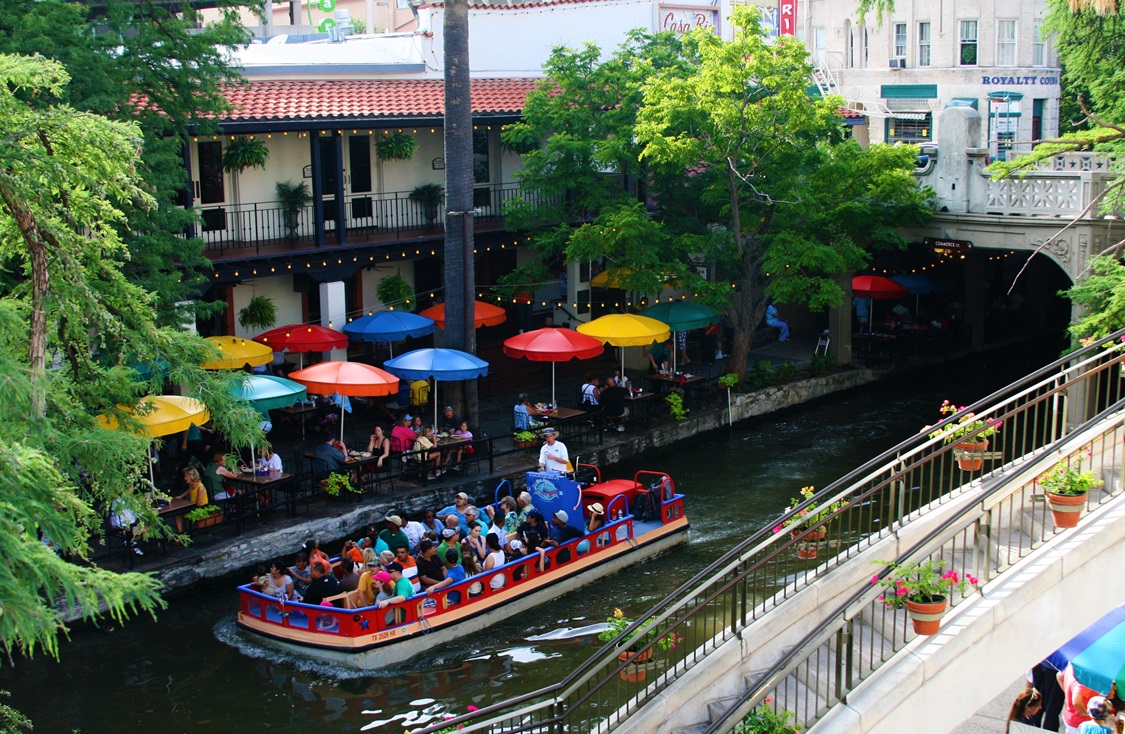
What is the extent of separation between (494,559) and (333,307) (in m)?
11.1

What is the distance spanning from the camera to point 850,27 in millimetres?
50375

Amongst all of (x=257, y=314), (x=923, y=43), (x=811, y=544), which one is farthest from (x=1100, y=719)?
(x=923, y=43)

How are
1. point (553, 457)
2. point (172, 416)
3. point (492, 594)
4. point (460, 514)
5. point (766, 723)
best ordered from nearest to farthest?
point (766, 723) → point (492, 594) → point (172, 416) → point (460, 514) → point (553, 457)

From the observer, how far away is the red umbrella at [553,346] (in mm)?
24859

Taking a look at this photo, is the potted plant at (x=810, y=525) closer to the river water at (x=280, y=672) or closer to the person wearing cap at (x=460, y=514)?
the river water at (x=280, y=672)

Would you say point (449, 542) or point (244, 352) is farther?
point (244, 352)

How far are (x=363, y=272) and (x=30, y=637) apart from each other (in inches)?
878

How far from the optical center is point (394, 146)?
94.5 ft

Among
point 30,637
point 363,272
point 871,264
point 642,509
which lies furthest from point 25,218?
point 871,264

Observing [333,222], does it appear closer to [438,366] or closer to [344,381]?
[438,366]

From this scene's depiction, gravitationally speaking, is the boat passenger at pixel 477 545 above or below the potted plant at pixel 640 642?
below

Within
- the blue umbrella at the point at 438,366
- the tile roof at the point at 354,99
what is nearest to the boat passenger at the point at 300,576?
the blue umbrella at the point at 438,366

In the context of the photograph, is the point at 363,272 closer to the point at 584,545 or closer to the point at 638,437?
the point at 638,437

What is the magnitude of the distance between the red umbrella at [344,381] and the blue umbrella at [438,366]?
1.04 metres
